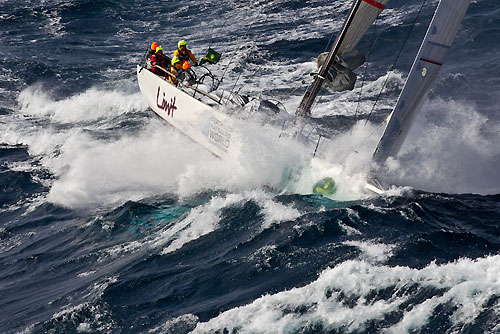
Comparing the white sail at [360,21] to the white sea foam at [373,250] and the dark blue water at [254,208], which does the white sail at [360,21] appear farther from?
the white sea foam at [373,250]

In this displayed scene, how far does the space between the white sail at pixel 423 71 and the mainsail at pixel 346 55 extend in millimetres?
2005

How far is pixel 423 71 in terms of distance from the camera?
12000 millimetres

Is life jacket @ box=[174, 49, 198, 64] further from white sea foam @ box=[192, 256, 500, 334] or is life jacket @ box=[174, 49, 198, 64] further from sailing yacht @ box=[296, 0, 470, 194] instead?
white sea foam @ box=[192, 256, 500, 334]

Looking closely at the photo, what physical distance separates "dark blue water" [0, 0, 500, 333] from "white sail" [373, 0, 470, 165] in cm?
46

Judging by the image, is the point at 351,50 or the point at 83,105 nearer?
the point at 351,50

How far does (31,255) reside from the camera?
40.3 feet

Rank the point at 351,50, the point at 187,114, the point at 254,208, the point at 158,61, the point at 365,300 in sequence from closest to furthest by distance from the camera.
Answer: the point at 365,300, the point at 254,208, the point at 351,50, the point at 187,114, the point at 158,61

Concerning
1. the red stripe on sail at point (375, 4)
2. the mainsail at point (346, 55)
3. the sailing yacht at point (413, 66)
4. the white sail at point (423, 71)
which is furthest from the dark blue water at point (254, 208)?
the red stripe on sail at point (375, 4)

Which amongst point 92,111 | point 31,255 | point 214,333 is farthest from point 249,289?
point 92,111

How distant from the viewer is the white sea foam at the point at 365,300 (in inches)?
305

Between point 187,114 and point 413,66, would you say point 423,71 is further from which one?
point 187,114

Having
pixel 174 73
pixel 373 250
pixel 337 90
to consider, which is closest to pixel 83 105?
pixel 174 73

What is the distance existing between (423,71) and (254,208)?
12.5 ft

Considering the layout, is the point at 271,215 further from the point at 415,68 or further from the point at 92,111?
the point at 92,111
